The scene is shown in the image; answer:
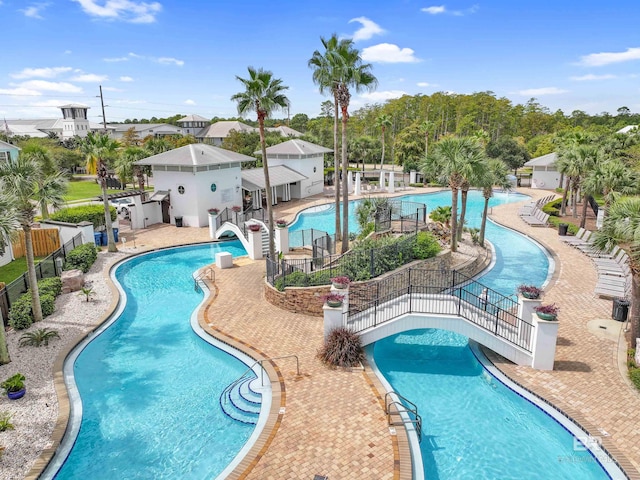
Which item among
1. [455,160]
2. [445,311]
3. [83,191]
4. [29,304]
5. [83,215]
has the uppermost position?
[455,160]

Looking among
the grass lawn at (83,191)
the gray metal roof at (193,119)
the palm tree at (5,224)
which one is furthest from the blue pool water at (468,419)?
the gray metal roof at (193,119)

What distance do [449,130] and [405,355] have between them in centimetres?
8993

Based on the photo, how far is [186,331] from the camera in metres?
16.4

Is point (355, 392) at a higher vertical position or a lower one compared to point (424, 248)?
lower

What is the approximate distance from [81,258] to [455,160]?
1967cm

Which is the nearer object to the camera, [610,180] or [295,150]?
[610,180]

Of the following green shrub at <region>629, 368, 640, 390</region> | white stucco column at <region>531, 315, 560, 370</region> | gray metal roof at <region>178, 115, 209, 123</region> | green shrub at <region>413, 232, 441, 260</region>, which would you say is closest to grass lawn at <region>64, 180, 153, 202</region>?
green shrub at <region>413, 232, 441, 260</region>

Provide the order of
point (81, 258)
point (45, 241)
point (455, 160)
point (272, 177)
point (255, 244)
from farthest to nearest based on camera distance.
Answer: point (272, 177) < point (45, 241) < point (255, 244) < point (455, 160) < point (81, 258)

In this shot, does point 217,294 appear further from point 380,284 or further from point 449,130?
point 449,130

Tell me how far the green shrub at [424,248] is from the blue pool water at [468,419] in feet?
15.8

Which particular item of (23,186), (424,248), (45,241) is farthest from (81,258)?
(424,248)

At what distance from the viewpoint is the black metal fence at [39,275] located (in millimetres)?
15602

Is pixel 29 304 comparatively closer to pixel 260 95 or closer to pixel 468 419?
pixel 260 95

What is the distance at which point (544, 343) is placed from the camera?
1256cm
